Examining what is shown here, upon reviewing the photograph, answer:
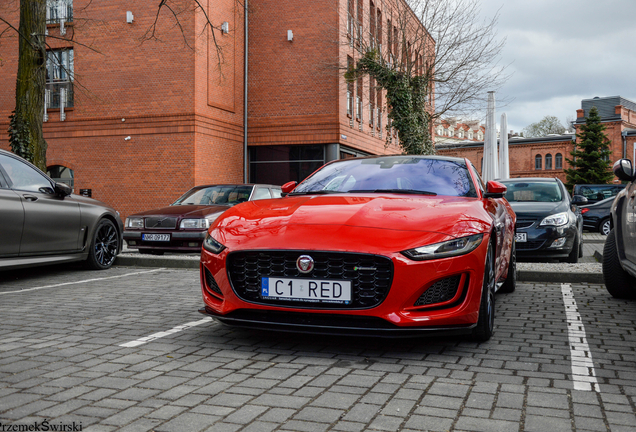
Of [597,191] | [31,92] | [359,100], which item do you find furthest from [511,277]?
[597,191]

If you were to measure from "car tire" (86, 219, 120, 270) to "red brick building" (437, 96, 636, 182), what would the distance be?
196 ft

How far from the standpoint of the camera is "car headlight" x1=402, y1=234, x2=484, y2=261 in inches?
148

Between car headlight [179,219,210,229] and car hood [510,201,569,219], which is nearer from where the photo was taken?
car hood [510,201,569,219]

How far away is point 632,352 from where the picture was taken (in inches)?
161

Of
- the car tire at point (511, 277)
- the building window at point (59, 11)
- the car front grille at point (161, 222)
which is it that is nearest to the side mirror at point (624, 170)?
the car tire at point (511, 277)

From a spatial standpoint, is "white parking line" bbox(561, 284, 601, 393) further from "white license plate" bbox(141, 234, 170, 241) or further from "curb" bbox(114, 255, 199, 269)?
"white license plate" bbox(141, 234, 170, 241)

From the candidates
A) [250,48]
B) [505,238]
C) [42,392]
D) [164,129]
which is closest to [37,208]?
[42,392]

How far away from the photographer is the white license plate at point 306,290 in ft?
12.5

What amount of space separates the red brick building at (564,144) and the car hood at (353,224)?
209 feet

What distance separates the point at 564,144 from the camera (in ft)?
216

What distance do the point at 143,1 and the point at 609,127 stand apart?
5727 cm

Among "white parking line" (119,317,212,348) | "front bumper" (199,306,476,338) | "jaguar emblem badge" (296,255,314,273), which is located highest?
"jaguar emblem badge" (296,255,314,273)

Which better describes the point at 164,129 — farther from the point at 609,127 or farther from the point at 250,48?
the point at 609,127

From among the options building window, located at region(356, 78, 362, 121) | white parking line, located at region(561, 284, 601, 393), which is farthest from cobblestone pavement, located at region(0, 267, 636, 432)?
building window, located at region(356, 78, 362, 121)
